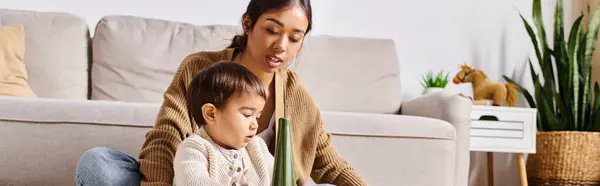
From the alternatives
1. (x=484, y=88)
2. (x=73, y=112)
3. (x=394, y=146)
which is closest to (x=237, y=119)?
(x=73, y=112)

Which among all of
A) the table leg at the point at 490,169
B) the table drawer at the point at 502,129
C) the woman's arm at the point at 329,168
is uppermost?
the woman's arm at the point at 329,168

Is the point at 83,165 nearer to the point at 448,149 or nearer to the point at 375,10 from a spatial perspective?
the point at 448,149

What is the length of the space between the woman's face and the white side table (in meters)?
1.75

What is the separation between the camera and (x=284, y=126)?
1048 millimetres

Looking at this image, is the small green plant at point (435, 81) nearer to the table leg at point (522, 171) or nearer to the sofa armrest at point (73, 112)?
the table leg at point (522, 171)

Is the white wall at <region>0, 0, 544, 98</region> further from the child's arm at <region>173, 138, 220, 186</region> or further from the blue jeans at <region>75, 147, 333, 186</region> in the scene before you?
the child's arm at <region>173, 138, 220, 186</region>

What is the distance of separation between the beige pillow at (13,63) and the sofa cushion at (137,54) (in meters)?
0.26

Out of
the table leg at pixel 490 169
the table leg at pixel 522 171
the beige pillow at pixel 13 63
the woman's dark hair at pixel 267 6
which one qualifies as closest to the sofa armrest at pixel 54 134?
the beige pillow at pixel 13 63

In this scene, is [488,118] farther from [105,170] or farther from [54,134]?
[105,170]

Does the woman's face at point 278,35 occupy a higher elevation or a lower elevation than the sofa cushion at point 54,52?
higher

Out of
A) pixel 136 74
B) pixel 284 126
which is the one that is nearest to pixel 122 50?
pixel 136 74

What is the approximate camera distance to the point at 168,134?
1495 millimetres

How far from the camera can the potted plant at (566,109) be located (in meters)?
3.35

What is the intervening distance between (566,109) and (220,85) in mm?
2483
